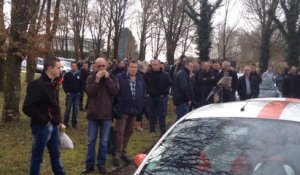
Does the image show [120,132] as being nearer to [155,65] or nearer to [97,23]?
[155,65]

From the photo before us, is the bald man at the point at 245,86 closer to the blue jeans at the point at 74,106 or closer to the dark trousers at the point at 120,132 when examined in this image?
the blue jeans at the point at 74,106

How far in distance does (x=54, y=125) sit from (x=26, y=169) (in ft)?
5.60

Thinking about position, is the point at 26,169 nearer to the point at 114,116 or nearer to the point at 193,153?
the point at 114,116

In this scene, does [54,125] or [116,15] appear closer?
[54,125]

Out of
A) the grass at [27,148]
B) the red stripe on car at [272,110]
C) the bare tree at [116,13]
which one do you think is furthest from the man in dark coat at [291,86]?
the bare tree at [116,13]

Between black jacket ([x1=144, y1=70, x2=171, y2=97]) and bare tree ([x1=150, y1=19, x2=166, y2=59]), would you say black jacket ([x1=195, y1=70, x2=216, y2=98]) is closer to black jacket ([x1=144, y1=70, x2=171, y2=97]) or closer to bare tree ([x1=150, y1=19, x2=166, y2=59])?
black jacket ([x1=144, y1=70, x2=171, y2=97])

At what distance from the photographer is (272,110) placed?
445cm

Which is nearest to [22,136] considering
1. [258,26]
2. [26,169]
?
[26,169]

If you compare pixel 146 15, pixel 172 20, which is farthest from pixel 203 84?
pixel 146 15

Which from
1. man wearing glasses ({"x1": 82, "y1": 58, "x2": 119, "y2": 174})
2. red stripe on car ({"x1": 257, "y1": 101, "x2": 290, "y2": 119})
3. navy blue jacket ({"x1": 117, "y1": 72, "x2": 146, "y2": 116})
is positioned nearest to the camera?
red stripe on car ({"x1": 257, "y1": 101, "x2": 290, "y2": 119})

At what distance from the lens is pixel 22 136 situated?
11.3 m

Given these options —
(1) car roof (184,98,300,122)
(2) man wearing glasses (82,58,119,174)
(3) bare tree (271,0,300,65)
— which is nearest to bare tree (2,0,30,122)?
(2) man wearing glasses (82,58,119,174)

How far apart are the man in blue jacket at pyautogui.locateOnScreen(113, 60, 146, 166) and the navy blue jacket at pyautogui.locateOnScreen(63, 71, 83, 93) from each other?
442cm

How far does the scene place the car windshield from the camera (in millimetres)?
3922
